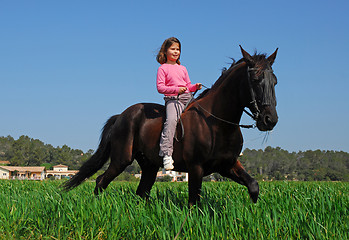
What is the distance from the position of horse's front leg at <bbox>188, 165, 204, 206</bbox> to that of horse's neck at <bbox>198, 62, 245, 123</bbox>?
770 mm

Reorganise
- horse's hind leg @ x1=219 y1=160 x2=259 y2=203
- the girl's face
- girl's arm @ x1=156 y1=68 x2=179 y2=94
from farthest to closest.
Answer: the girl's face
girl's arm @ x1=156 y1=68 x2=179 y2=94
horse's hind leg @ x1=219 y1=160 x2=259 y2=203

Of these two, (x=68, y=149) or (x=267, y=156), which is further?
(x=68, y=149)

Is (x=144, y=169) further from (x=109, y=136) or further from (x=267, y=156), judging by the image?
(x=267, y=156)

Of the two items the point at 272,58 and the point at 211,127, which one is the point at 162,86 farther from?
the point at 272,58

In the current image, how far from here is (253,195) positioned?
4.97 metres

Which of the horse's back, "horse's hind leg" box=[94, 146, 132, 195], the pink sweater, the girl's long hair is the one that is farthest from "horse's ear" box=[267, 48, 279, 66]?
"horse's hind leg" box=[94, 146, 132, 195]

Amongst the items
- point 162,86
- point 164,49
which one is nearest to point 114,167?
point 162,86

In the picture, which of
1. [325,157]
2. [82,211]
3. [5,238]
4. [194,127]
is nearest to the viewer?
[5,238]

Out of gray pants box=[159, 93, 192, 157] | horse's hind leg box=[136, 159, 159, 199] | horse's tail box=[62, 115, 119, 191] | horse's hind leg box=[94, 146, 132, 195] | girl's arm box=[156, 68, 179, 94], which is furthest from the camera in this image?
horse's tail box=[62, 115, 119, 191]

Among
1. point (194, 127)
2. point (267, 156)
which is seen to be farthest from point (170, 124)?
point (267, 156)

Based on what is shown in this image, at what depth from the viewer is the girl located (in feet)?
16.6

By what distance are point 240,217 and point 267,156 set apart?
7179 centimetres

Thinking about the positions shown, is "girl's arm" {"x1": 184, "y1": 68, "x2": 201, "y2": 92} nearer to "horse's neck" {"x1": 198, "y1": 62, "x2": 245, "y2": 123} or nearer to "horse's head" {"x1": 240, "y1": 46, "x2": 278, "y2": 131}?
"horse's neck" {"x1": 198, "y1": 62, "x2": 245, "y2": 123}

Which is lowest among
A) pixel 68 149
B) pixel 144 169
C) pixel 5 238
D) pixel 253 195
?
pixel 5 238
